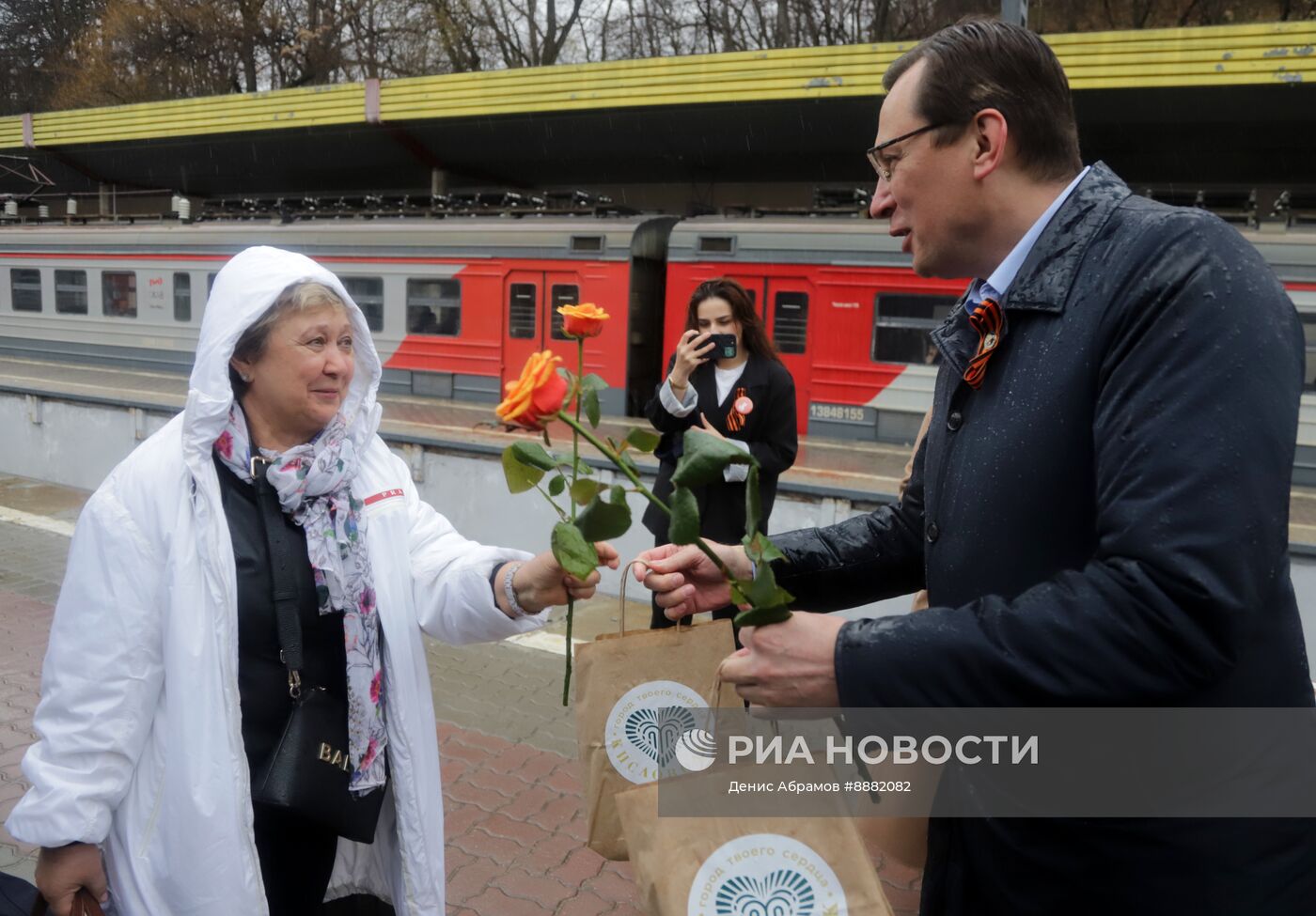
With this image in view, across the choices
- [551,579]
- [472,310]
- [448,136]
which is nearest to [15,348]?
[448,136]

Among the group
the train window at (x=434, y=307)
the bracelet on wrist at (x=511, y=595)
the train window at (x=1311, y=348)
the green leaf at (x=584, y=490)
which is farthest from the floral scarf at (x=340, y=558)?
the train window at (x=434, y=307)

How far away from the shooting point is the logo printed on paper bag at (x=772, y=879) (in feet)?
4.27

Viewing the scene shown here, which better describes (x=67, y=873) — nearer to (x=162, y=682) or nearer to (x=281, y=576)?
(x=162, y=682)

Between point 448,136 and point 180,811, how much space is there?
19756mm

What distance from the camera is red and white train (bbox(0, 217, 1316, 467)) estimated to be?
11.3m

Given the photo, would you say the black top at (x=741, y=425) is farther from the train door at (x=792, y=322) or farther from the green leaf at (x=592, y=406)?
the train door at (x=792, y=322)

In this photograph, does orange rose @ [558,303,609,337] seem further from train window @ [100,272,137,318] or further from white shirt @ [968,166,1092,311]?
train window @ [100,272,137,318]

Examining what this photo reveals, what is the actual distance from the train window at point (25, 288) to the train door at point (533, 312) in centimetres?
1092

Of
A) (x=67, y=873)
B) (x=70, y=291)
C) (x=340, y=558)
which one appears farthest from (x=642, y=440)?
(x=70, y=291)

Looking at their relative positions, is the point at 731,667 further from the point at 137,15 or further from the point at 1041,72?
the point at 137,15

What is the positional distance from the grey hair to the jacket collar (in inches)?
58.9

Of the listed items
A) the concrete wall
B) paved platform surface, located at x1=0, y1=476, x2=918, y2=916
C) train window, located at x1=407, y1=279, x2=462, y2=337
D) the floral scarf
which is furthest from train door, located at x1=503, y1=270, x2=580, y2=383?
the floral scarf

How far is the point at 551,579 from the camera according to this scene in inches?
75.9

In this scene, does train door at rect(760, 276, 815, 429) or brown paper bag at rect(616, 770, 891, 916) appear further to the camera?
train door at rect(760, 276, 815, 429)
